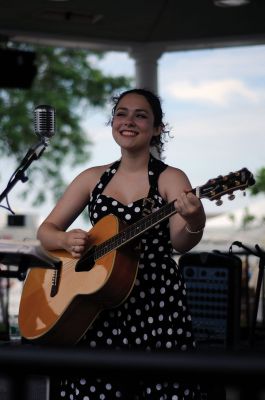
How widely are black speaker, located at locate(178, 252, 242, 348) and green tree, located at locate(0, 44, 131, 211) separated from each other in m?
14.3

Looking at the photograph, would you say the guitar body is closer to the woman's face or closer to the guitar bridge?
the guitar bridge

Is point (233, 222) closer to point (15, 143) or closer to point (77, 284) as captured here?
point (15, 143)

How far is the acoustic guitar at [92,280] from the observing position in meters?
2.77

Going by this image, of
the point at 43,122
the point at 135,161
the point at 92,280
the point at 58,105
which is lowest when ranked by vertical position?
the point at 92,280

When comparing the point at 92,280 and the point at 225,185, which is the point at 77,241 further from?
the point at 225,185

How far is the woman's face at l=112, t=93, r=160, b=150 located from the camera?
9.75ft

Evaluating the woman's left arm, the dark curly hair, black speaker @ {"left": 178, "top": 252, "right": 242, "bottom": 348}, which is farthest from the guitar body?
black speaker @ {"left": 178, "top": 252, "right": 242, "bottom": 348}

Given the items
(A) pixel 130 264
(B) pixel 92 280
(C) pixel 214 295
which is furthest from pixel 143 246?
(C) pixel 214 295

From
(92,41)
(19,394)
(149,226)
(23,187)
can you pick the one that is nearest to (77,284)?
(149,226)

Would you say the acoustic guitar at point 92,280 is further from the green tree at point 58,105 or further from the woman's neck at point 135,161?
the green tree at point 58,105

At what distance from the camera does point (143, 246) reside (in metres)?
2.90

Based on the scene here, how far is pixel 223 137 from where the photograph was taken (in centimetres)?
2712

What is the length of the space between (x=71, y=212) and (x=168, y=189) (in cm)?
45

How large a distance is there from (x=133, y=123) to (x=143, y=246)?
0.42m
